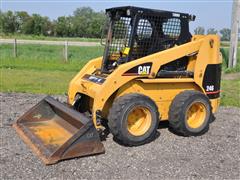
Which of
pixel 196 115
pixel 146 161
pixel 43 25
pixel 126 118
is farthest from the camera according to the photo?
pixel 43 25

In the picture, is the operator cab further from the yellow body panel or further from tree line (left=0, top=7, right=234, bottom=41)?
tree line (left=0, top=7, right=234, bottom=41)

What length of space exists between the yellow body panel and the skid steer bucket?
39 centimetres

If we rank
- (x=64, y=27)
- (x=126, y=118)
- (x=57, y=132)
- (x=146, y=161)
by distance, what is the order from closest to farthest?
1. (x=146, y=161)
2. (x=126, y=118)
3. (x=57, y=132)
4. (x=64, y=27)

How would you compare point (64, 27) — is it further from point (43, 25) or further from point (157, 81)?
point (157, 81)

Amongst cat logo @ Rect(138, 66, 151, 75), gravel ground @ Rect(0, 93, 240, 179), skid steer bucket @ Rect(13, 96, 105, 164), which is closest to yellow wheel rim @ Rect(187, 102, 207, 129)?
gravel ground @ Rect(0, 93, 240, 179)

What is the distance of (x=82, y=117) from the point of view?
5559 millimetres

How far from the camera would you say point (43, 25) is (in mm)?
66188

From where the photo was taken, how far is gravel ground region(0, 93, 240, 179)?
482 cm

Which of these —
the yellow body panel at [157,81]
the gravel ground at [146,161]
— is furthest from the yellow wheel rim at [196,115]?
the yellow body panel at [157,81]

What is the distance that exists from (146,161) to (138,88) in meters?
1.27

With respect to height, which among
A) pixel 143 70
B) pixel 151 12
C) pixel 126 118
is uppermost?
pixel 151 12

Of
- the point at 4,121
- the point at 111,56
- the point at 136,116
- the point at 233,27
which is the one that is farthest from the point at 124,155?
the point at 233,27

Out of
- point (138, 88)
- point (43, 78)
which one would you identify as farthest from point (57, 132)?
point (43, 78)

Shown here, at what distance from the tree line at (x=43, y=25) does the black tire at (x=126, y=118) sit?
5673 cm
